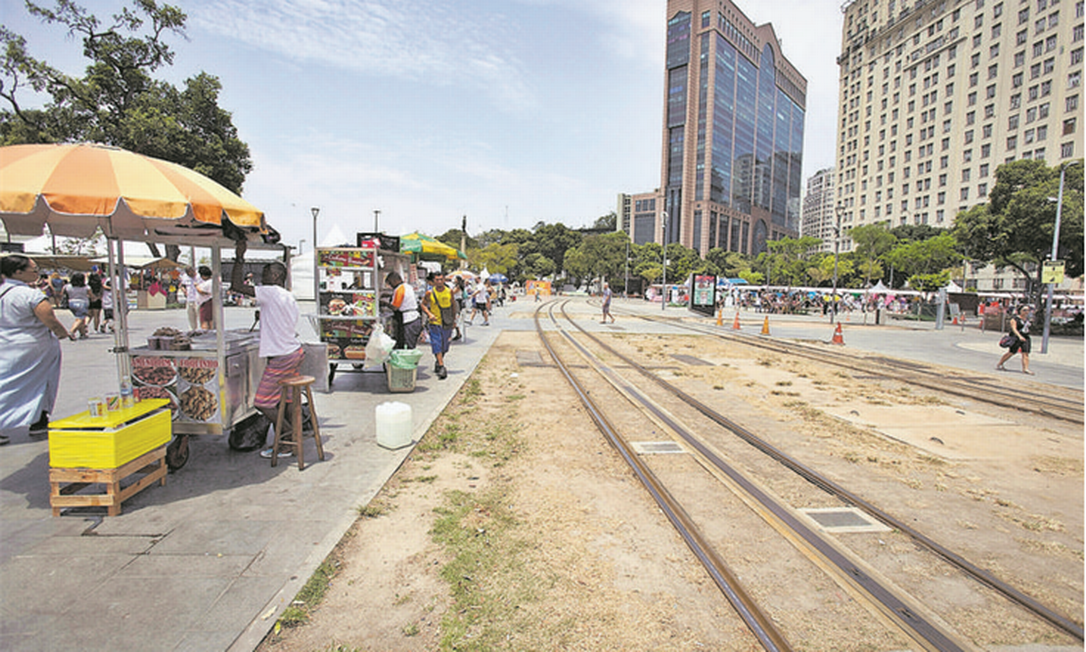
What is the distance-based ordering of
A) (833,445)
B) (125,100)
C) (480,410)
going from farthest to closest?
(125,100) < (480,410) < (833,445)

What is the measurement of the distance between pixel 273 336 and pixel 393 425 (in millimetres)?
1526

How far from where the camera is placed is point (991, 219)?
28344mm

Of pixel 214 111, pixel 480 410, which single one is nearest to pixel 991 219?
pixel 480 410

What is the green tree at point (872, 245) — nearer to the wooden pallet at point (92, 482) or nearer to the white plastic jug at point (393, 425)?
the white plastic jug at point (393, 425)

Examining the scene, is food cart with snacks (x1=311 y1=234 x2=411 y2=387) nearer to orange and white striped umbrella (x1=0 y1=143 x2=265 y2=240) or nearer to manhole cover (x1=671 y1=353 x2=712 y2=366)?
orange and white striped umbrella (x1=0 y1=143 x2=265 y2=240)

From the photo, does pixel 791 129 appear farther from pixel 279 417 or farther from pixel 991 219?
pixel 279 417

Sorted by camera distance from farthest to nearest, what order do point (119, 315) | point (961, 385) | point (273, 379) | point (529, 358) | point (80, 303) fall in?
point (80, 303) < point (529, 358) < point (961, 385) < point (273, 379) < point (119, 315)

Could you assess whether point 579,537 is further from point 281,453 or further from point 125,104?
point 125,104

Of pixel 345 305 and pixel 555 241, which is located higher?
pixel 555 241

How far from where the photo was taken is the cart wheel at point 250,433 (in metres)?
5.45

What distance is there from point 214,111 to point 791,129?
192181mm

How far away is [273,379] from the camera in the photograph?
5113 millimetres

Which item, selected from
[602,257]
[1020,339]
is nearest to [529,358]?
[1020,339]

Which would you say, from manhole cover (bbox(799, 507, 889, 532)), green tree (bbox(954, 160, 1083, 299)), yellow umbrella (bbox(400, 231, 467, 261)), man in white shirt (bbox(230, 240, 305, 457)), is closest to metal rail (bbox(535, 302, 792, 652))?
manhole cover (bbox(799, 507, 889, 532))
